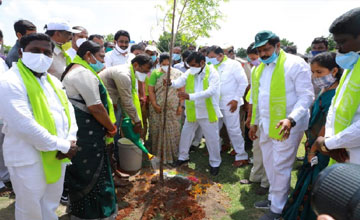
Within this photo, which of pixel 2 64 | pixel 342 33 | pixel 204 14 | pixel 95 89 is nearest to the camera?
pixel 342 33

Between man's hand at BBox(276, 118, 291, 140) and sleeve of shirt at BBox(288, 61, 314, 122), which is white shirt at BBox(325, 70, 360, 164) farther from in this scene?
sleeve of shirt at BBox(288, 61, 314, 122)

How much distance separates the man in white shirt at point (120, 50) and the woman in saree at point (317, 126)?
392 cm

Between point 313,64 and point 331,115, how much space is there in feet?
2.86

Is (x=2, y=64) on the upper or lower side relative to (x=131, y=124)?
upper

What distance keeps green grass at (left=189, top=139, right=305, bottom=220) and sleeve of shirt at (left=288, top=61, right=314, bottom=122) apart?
1.56 metres

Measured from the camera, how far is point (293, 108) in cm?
305

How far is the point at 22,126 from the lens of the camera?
2000 millimetres

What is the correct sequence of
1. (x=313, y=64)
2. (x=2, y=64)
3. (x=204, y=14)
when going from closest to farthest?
(x=313, y=64)
(x=2, y=64)
(x=204, y=14)

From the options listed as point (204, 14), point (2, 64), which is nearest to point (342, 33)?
point (204, 14)

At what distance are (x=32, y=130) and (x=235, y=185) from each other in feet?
11.0

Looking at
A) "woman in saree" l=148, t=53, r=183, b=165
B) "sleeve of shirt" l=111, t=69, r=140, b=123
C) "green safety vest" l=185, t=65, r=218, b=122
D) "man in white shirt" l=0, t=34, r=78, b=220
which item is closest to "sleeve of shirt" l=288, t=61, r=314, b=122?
"green safety vest" l=185, t=65, r=218, b=122

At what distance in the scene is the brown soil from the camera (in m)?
3.36

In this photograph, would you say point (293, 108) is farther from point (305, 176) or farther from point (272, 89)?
point (305, 176)

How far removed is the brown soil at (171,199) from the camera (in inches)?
132
